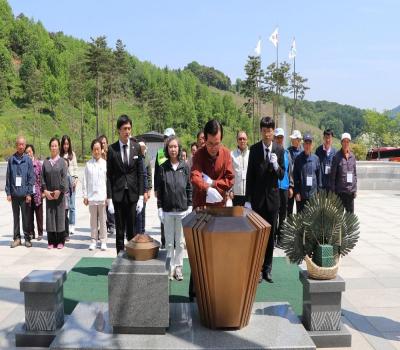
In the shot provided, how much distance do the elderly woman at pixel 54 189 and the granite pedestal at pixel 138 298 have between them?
4110mm

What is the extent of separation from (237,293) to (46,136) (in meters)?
56.0

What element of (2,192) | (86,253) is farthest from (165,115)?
(86,253)

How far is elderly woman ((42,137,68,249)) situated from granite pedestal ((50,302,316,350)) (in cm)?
359

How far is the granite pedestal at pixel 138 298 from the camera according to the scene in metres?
3.73

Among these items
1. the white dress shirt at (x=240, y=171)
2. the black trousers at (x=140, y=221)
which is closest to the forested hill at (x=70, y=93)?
the black trousers at (x=140, y=221)

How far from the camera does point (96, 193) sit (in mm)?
7609

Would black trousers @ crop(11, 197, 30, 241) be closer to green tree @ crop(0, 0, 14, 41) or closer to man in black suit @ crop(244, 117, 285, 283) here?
man in black suit @ crop(244, 117, 285, 283)

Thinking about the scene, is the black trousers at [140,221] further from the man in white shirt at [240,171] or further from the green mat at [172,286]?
the man in white shirt at [240,171]

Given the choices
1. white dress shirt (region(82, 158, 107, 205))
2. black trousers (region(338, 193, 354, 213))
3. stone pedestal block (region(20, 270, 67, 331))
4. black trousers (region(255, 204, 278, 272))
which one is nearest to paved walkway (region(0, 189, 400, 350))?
stone pedestal block (region(20, 270, 67, 331))

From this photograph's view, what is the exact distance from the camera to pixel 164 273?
375 cm

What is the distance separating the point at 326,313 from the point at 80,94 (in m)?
54.2

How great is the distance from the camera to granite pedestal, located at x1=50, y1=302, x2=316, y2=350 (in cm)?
358

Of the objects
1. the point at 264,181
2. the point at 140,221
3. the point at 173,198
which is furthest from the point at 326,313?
the point at 140,221

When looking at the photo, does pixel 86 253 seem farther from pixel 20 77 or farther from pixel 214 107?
pixel 214 107
